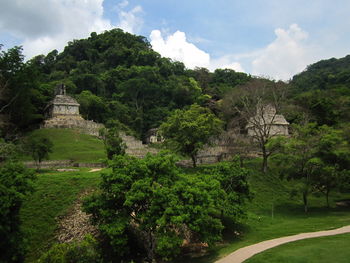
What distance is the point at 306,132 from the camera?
31625 millimetres

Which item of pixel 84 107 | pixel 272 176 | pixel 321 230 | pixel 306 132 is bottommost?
pixel 321 230

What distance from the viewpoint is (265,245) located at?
1967cm

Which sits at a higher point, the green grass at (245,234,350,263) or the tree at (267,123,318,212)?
the tree at (267,123,318,212)

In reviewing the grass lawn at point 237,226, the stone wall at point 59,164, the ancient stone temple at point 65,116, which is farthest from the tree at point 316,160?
the ancient stone temple at point 65,116

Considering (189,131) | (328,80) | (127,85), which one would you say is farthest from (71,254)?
(328,80)

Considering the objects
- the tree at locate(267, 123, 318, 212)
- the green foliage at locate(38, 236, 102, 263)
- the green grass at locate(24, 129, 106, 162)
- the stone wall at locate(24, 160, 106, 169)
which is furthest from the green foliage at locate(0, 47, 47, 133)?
the tree at locate(267, 123, 318, 212)

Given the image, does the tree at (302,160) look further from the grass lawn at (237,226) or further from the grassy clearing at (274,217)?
the grass lawn at (237,226)

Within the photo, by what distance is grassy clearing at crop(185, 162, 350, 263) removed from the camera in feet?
73.2

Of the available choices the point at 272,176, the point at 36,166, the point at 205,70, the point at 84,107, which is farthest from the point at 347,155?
the point at 205,70

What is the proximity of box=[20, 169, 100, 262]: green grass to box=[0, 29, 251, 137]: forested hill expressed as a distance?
25.5 m

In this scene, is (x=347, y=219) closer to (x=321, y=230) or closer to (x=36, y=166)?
(x=321, y=230)

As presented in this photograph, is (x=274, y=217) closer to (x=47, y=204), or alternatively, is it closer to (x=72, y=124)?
(x=47, y=204)

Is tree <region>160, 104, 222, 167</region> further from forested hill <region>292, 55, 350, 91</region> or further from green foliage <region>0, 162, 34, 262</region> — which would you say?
forested hill <region>292, 55, 350, 91</region>

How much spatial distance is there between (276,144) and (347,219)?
1146cm
